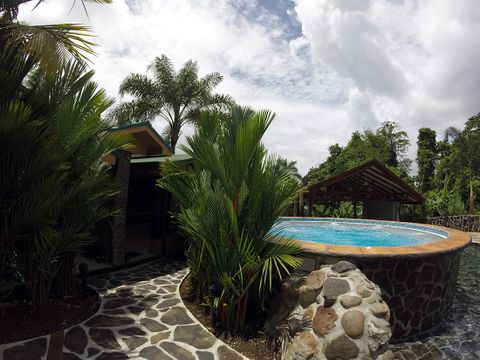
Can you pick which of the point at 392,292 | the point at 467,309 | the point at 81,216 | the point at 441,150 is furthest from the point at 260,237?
the point at 441,150

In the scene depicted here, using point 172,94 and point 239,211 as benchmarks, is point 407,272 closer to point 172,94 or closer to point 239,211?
point 239,211

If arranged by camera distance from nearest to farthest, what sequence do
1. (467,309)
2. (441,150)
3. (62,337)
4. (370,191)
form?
(62,337) < (467,309) < (370,191) < (441,150)

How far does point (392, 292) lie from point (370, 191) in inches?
489

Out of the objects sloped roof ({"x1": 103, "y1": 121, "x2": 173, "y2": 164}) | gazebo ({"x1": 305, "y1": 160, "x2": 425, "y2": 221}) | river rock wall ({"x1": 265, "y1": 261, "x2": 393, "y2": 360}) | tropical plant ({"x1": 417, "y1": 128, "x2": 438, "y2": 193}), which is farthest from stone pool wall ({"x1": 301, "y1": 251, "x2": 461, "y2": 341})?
tropical plant ({"x1": 417, "y1": 128, "x2": 438, "y2": 193})

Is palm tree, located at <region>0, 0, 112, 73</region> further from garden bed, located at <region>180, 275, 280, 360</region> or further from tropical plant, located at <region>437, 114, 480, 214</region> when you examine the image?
tropical plant, located at <region>437, 114, 480, 214</region>

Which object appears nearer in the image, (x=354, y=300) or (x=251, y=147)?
(x=354, y=300)

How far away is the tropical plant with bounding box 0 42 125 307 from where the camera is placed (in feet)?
12.8

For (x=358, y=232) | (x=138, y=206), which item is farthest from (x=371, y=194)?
(x=138, y=206)

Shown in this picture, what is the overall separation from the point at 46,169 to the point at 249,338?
3644mm

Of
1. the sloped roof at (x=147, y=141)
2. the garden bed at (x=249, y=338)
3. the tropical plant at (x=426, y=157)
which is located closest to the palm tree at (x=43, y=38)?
the sloped roof at (x=147, y=141)

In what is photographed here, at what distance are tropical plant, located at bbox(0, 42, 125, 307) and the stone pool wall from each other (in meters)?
3.63

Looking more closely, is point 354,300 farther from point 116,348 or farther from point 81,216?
point 81,216

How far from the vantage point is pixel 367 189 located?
1647cm

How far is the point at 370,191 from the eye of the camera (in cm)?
1639
